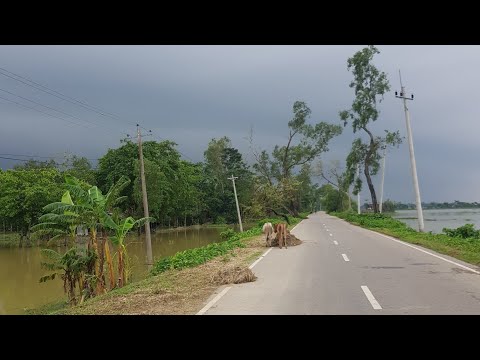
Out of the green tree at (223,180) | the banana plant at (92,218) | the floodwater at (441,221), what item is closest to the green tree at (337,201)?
the floodwater at (441,221)

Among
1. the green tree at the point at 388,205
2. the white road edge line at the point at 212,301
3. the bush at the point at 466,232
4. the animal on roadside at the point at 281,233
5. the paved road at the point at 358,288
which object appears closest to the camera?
the paved road at the point at 358,288

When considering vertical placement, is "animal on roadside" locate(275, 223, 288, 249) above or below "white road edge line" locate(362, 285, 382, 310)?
above

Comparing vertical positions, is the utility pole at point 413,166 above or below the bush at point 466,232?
above

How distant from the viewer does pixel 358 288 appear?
968cm

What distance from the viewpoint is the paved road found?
302 inches

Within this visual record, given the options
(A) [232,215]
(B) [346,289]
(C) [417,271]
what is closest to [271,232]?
(C) [417,271]

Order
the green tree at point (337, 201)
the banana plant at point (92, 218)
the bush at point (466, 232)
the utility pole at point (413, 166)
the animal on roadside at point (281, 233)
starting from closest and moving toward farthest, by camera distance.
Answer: the banana plant at point (92, 218)
the animal on roadside at point (281, 233)
the bush at point (466, 232)
the utility pole at point (413, 166)
the green tree at point (337, 201)

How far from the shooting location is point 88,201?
53.1 feet

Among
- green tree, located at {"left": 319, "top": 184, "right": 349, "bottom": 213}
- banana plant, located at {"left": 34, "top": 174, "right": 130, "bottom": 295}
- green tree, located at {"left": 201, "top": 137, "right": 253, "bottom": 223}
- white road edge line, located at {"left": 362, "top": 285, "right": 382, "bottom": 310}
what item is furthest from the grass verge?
green tree, located at {"left": 319, "top": 184, "right": 349, "bottom": 213}

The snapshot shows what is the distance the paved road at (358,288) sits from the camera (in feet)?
25.2

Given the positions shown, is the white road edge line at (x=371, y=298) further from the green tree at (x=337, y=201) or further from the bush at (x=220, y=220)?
the green tree at (x=337, y=201)

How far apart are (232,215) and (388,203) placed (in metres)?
60.5

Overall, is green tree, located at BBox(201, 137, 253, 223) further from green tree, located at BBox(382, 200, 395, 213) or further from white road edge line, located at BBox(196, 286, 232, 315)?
white road edge line, located at BBox(196, 286, 232, 315)
